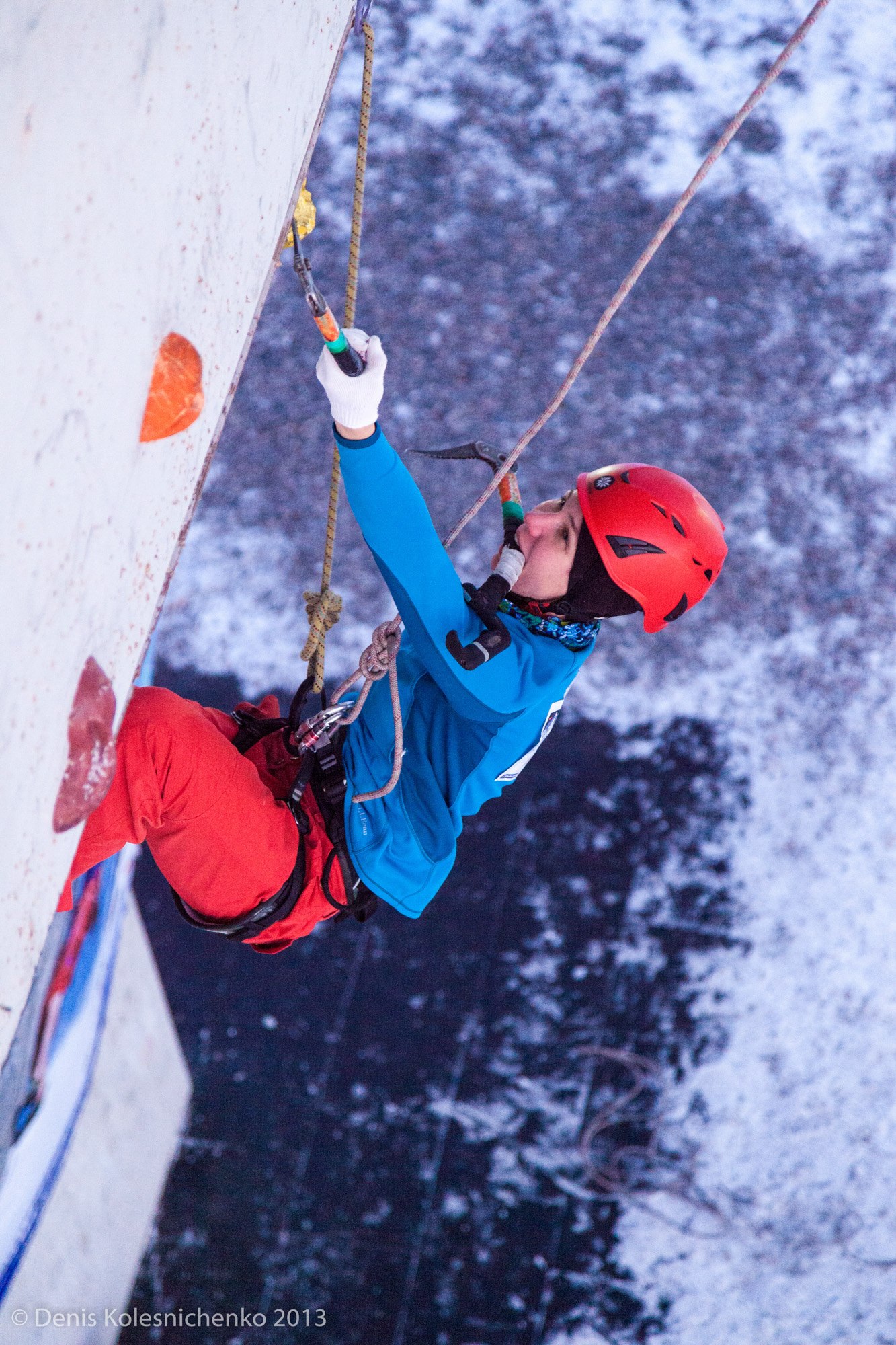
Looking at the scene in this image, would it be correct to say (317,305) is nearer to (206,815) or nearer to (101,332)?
(101,332)

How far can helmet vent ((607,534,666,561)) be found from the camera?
1.64 meters

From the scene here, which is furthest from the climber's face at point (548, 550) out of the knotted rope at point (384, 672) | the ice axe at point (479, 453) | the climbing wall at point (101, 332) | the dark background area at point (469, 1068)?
the dark background area at point (469, 1068)

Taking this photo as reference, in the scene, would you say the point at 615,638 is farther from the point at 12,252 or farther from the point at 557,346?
the point at 12,252

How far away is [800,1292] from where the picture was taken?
2.68m

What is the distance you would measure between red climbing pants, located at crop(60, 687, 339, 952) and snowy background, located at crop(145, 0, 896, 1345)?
139cm

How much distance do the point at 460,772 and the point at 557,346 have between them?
7.59ft

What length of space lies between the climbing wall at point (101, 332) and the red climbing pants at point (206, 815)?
342 millimetres

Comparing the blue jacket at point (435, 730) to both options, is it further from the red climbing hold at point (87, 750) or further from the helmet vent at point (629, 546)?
the red climbing hold at point (87, 750)

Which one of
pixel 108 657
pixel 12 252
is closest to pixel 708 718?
pixel 108 657

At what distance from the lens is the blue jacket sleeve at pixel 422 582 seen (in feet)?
4.50

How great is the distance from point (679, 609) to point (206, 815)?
874 millimetres

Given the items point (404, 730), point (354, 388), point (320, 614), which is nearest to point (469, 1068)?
point (404, 730)

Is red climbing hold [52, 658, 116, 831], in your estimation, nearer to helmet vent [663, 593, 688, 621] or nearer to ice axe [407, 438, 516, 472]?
ice axe [407, 438, 516, 472]

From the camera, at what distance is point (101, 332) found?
857mm
